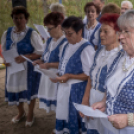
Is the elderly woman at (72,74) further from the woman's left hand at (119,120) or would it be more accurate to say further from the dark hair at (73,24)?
the woman's left hand at (119,120)

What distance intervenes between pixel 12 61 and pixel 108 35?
1562mm

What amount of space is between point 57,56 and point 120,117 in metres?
1.20

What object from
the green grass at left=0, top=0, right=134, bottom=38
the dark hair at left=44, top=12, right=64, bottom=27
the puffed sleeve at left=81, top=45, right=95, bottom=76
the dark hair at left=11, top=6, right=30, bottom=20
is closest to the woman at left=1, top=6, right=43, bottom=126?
the dark hair at left=11, top=6, right=30, bottom=20

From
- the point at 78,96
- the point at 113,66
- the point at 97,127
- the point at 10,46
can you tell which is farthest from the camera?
the point at 10,46

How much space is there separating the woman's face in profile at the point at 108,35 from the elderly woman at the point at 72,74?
15.3 inches

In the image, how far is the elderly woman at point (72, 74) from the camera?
5.67 ft

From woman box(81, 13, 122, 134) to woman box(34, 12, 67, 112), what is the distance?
2.48ft

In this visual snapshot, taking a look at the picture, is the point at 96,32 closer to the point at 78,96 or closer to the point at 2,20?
the point at 78,96

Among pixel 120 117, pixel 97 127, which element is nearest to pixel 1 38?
pixel 97 127

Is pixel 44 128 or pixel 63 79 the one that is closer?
pixel 63 79

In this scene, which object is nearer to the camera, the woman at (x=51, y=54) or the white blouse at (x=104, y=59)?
the white blouse at (x=104, y=59)

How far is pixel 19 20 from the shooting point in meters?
2.41

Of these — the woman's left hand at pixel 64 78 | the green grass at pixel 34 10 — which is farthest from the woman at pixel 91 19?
the woman's left hand at pixel 64 78

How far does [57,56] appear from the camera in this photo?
7.02ft
